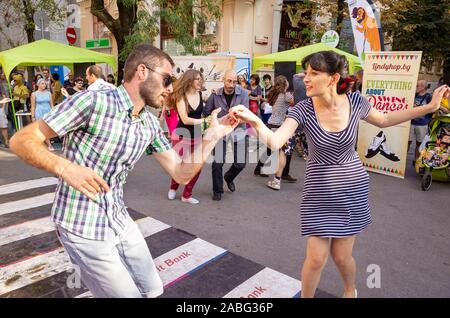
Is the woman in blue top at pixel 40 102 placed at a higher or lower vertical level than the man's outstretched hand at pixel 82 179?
lower

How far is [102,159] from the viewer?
6.62 ft

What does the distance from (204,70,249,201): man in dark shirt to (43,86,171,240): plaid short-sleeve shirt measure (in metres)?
3.74

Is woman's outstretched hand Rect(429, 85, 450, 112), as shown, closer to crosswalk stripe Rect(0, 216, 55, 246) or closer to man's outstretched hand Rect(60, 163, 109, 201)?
man's outstretched hand Rect(60, 163, 109, 201)

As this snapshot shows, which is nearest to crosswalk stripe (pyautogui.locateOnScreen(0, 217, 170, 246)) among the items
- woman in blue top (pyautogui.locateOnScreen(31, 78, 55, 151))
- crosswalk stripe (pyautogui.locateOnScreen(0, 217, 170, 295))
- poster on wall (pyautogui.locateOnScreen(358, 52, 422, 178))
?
crosswalk stripe (pyautogui.locateOnScreen(0, 217, 170, 295))

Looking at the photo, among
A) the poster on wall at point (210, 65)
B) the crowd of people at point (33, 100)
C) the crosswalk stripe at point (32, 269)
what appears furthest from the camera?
the poster on wall at point (210, 65)

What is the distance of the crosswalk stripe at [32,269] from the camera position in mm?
3530

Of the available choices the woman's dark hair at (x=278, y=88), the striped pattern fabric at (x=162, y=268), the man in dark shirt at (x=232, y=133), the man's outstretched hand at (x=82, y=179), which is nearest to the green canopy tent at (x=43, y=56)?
the woman's dark hair at (x=278, y=88)

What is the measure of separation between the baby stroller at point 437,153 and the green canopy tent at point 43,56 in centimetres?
970

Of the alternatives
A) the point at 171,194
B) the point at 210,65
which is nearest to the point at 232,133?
the point at 171,194

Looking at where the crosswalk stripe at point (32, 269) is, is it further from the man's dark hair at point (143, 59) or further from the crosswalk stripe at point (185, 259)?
the man's dark hair at point (143, 59)

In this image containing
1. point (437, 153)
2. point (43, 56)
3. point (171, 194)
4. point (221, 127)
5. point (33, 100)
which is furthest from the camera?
point (43, 56)

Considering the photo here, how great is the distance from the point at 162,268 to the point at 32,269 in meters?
1.27

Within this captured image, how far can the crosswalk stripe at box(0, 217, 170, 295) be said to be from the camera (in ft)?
11.6

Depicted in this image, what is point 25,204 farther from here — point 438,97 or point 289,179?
point 438,97
